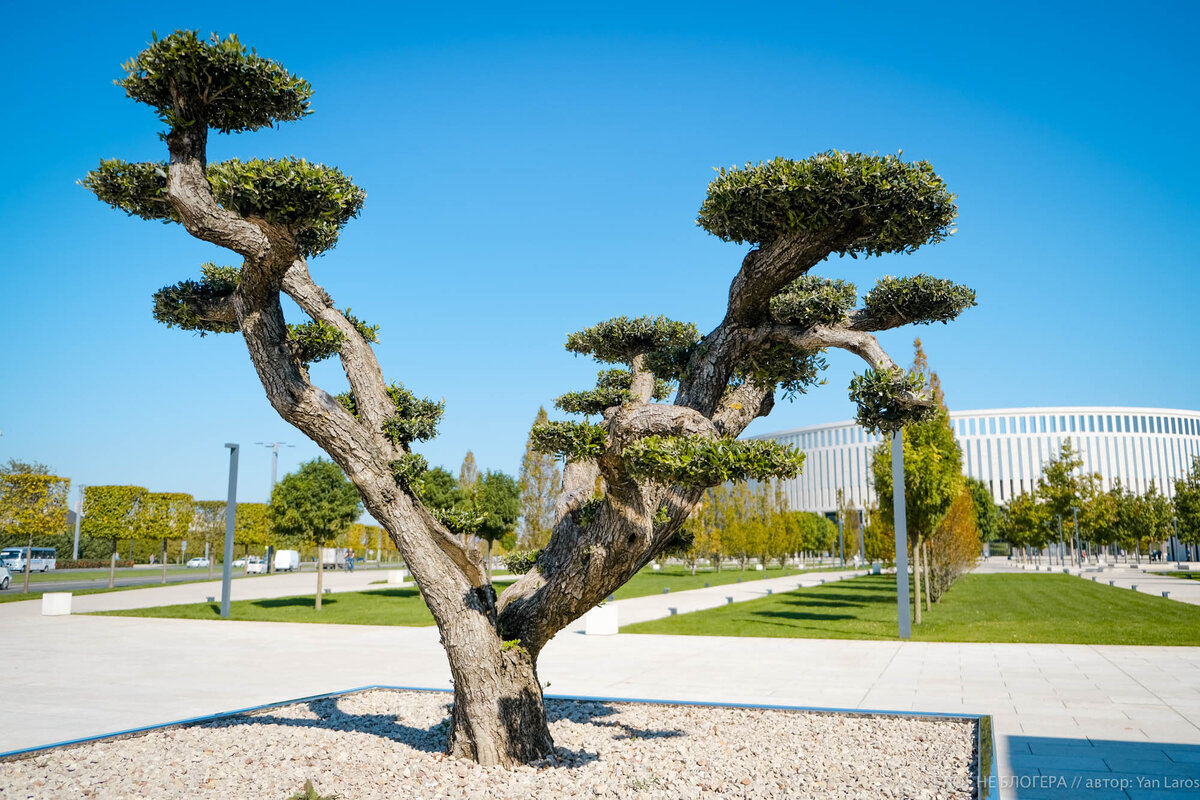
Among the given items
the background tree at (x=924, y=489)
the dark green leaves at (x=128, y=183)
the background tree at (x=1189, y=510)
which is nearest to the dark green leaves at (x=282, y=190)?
the dark green leaves at (x=128, y=183)

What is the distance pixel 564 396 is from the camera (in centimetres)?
670

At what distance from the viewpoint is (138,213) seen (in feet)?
18.8

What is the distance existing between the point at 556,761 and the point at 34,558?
5684 centimetres

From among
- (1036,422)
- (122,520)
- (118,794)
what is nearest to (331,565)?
(122,520)

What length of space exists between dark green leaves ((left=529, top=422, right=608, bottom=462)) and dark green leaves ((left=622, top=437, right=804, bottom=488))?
0.36 metres

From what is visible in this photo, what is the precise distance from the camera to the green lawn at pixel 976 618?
48.9 feet

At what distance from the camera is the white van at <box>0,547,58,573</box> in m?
47.2

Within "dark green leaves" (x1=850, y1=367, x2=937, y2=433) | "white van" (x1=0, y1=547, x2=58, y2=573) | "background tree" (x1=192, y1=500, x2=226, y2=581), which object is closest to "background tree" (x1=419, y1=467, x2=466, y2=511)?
"dark green leaves" (x1=850, y1=367, x2=937, y2=433)

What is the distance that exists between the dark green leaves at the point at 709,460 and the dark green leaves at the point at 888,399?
2.22 feet

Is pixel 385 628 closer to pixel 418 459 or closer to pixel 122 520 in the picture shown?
pixel 418 459

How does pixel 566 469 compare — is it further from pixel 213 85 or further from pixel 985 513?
pixel 985 513

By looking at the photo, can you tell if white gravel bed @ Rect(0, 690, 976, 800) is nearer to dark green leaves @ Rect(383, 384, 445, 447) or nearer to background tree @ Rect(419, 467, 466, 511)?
dark green leaves @ Rect(383, 384, 445, 447)

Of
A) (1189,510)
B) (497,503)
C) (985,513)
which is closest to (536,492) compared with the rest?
(497,503)

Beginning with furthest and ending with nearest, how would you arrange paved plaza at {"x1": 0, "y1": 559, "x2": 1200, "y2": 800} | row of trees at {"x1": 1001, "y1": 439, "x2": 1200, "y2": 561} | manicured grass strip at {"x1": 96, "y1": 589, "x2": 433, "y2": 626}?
row of trees at {"x1": 1001, "y1": 439, "x2": 1200, "y2": 561} → manicured grass strip at {"x1": 96, "y1": 589, "x2": 433, "y2": 626} → paved plaza at {"x1": 0, "y1": 559, "x2": 1200, "y2": 800}
